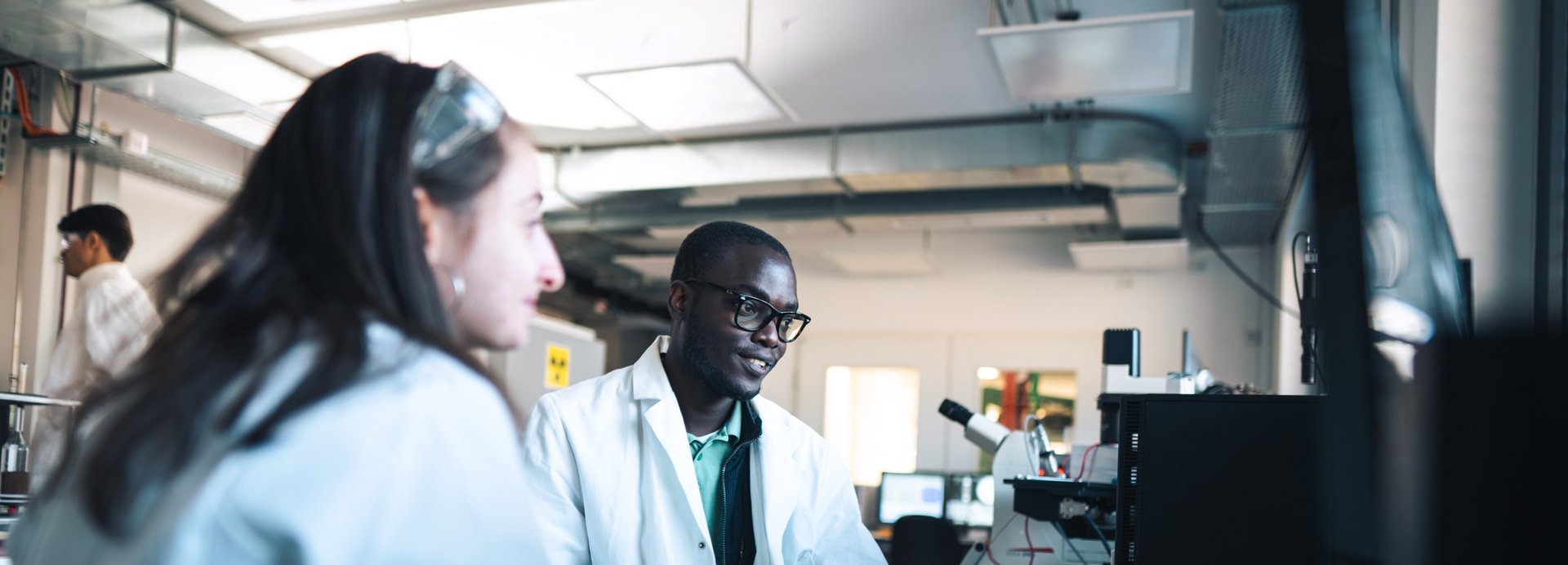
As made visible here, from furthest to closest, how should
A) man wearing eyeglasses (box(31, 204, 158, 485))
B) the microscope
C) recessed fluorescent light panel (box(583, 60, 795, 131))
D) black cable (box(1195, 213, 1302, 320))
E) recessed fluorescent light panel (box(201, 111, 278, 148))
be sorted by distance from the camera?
1. black cable (box(1195, 213, 1302, 320))
2. recessed fluorescent light panel (box(201, 111, 278, 148))
3. recessed fluorescent light panel (box(583, 60, 795, 131))
4. man wearing eyeglasses (box(31, 204, 158, 485))
5. the microscope

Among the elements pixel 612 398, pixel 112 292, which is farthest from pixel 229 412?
pixel 112 292

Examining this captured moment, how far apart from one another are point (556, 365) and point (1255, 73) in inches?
120

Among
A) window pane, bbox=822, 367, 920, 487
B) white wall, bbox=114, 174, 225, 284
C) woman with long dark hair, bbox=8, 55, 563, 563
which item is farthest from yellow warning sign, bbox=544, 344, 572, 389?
woman with long dark hair, bbox=8, 55, 563, 563

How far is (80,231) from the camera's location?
3.42 m

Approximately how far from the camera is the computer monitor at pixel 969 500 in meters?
5.84

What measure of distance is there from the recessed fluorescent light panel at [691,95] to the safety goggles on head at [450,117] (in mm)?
3081

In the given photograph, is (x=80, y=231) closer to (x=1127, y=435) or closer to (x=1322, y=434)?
(x=1127, y=435)

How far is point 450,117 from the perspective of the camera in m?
0.67

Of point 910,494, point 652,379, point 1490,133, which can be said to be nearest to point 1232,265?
point 910,494

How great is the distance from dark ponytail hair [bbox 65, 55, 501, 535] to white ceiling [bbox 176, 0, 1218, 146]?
3119 mm

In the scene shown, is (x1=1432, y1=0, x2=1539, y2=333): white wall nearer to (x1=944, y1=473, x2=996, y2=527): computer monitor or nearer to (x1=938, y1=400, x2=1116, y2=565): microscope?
(x1=938, y1=400, x2=1116, y2=565): microscope

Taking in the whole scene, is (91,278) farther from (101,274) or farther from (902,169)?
(902,169)

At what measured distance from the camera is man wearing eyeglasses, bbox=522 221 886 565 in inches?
64.0

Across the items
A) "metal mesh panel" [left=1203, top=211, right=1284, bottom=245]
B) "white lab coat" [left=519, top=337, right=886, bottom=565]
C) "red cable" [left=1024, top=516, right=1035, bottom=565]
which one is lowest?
"red cable" [left=1024, top=516, right=1035, bottom=565]
